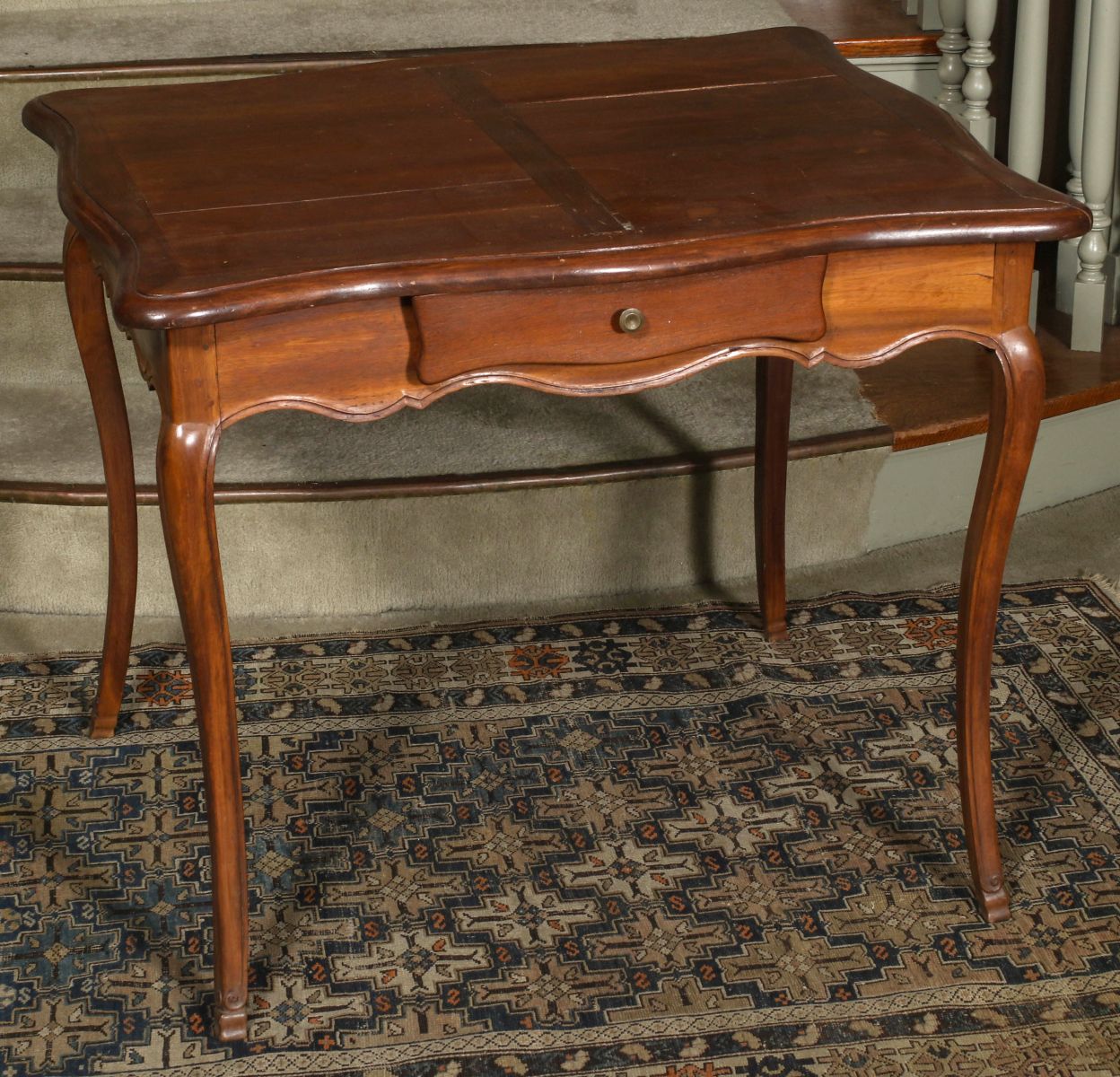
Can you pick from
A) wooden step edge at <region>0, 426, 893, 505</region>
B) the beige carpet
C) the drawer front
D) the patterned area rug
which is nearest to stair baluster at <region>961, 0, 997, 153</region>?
the beige carpet

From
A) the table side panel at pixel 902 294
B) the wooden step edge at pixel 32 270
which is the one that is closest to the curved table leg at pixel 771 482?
the table side panel at pixel 902 294

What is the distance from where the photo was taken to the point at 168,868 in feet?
5.81

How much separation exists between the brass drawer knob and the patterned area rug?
730mm

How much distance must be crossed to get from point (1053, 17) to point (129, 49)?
1.61m

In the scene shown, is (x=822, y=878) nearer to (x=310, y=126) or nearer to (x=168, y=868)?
(x=168, y=868)

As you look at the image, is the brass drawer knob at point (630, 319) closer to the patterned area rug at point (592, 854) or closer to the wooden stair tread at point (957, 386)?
the patterned area rug at point (592, 854)

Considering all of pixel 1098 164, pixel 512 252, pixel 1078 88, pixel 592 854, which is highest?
pixel 512 252

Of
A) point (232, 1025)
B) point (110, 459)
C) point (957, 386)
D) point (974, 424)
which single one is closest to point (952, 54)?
point (957, 386)

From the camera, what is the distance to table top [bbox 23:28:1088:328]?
4.05 feet

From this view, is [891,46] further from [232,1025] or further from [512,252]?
[232,1025]

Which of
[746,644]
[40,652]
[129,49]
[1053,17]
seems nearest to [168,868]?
[40,652]

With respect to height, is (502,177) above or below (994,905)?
above

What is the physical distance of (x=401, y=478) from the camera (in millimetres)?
2180

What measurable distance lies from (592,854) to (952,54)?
5.33 feet
